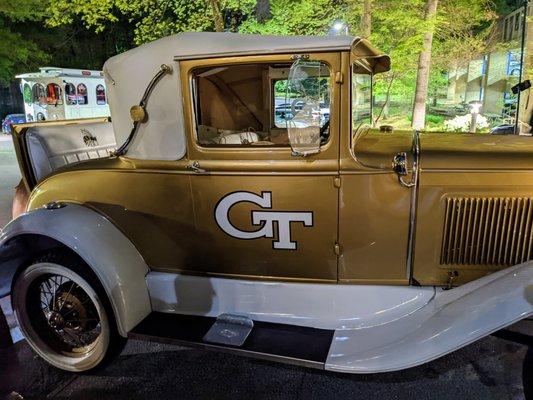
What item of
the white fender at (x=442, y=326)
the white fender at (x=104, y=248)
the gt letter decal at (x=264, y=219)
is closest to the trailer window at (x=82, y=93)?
the white fender at (x=104, y=248)

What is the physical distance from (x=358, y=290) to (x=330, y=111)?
1.09 meters

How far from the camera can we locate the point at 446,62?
711 inches

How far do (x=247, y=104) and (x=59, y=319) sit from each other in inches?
81.5

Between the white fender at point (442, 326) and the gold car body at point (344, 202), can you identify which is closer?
the white fender at point (442, 326)

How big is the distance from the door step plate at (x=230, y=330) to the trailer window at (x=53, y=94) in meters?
15.4

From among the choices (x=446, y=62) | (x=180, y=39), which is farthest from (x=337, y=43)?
(x=446, y=62)

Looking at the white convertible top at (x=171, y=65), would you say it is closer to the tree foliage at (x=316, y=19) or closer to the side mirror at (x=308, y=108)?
the side mirror at (x=308, y=108)

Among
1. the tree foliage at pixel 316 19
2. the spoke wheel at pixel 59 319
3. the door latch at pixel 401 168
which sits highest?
the tree foliage at pixel 316 19

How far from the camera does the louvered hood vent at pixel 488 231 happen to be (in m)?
2.68

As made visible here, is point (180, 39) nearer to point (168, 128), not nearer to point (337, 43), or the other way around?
point (168, 128)

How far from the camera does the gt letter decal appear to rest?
2.82 metres

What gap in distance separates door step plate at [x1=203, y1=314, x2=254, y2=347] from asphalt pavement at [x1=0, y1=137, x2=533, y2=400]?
446 millimetres

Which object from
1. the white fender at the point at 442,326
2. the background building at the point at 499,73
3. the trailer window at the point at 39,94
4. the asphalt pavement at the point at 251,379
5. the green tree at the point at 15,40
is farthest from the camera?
the trailer window at the point at 39,94

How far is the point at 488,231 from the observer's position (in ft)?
8.96
